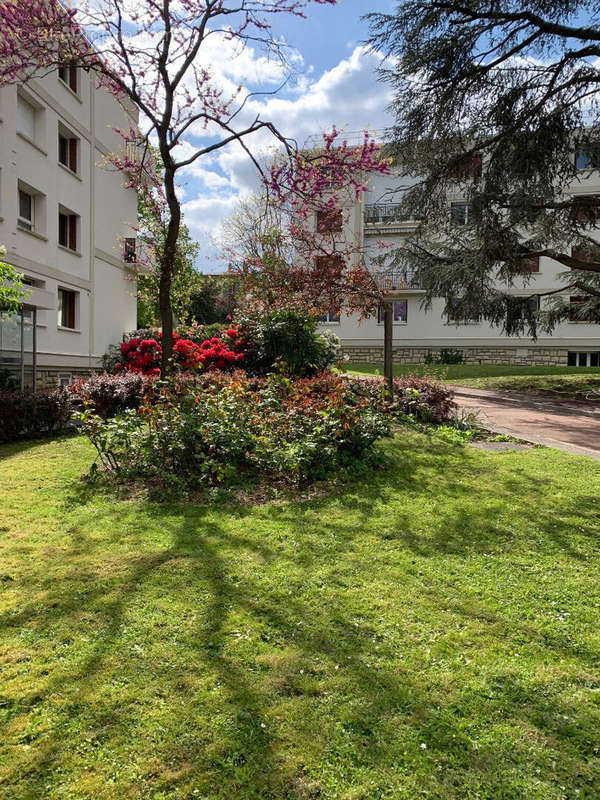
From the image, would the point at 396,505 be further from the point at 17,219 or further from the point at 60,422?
the point at 17,219

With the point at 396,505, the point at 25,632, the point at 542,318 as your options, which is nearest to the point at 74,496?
the point at 25,632

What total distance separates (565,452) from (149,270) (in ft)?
57.6

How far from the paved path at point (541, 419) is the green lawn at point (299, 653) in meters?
3.65

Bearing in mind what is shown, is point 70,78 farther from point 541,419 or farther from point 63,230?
point 541,419

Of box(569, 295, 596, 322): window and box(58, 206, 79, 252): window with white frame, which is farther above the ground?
box(58, 206, 79, 252): window with white frame

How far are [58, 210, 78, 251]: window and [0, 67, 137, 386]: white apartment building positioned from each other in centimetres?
3

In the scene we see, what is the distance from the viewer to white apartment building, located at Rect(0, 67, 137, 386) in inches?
527

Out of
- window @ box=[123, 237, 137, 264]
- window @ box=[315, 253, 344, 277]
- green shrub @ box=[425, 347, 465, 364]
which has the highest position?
window @ box=[123, 237, 137, 264]

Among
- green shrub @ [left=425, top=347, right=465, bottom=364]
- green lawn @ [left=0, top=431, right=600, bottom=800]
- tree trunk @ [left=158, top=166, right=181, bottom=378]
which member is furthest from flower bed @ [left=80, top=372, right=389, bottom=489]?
green shrub @ [left=425, top=347, right=465, bottom=364]

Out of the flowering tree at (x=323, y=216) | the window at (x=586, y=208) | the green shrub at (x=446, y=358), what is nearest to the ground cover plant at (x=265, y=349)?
the flowering tree at (x=323, y=216)

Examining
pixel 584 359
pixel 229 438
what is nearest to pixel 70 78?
pixel 229 438

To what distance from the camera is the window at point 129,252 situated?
63.7 feet

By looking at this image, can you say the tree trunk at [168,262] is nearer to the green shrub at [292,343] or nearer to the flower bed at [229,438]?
the flower bed at [229,438]

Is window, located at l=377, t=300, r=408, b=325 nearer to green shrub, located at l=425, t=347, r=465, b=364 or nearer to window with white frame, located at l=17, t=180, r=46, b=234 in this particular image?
green shrub, located at l=425, t=347, r=465, b=364
